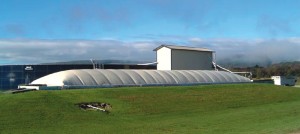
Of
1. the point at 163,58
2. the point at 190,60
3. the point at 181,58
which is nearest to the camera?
the point at 181,58

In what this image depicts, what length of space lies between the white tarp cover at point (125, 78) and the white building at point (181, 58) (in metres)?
9.05

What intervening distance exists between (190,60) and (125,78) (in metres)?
25.2

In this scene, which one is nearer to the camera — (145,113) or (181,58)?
(145,113)

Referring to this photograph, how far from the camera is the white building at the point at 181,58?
67250mm

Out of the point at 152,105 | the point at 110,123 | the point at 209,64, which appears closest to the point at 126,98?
the point at 152,105

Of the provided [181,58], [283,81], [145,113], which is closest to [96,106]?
[145,113]

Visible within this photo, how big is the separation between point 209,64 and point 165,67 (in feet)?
30.4

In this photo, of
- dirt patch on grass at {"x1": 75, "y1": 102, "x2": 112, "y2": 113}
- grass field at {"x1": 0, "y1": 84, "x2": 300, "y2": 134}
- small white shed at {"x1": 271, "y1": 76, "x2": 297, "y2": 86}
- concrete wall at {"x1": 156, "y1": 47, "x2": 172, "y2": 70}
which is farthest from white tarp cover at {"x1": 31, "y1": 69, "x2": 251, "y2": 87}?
small white shed at {"x1": 271, "y1": 76, "x2": 297, "y2": 86}

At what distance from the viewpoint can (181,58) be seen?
68.0 meters

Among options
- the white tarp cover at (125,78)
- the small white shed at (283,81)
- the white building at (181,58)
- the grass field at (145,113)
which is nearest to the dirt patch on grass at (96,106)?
the grass field at (145,113)

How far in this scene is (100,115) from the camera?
94.0 ft

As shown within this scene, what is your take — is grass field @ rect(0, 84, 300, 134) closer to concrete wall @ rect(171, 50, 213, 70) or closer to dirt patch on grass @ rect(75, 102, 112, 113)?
dirt patch on grass @ rect(75, 102, 112, 113)

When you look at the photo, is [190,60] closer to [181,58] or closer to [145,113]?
[181,58]

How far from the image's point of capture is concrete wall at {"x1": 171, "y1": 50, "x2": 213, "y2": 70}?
67.5 m
